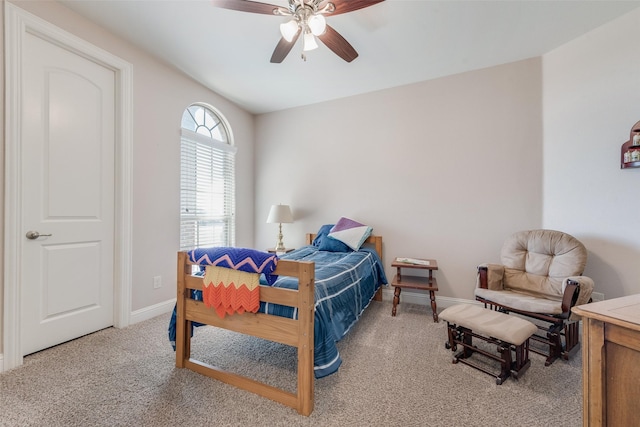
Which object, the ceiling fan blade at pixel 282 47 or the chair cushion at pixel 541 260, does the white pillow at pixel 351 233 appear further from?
the ceiling fan blade at pixel 282 47

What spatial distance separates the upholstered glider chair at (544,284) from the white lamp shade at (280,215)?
2.30 meters

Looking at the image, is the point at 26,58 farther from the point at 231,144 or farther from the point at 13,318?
the point at 231,144

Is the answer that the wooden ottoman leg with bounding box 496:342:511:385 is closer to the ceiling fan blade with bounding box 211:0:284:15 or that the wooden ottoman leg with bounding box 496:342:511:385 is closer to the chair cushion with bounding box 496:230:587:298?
the chair cushion with bounding box 496:230:587:298

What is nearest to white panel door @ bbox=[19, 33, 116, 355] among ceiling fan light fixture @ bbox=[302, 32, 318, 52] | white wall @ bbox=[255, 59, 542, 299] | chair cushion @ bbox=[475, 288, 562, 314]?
ceiling fan light fixture @ bbox=[302, 32, 318, 52]

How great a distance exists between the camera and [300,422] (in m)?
1.31

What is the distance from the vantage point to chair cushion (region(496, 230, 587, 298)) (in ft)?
6.95

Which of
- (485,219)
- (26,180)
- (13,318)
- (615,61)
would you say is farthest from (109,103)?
(615,61)

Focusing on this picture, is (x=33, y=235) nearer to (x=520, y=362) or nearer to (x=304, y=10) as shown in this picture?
(x=304, y=10)

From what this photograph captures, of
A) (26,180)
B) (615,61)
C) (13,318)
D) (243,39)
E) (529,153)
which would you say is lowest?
(13,318)

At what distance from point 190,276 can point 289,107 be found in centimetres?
298

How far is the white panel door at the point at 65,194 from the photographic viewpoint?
1864 mm

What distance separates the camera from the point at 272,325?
57.5 inches


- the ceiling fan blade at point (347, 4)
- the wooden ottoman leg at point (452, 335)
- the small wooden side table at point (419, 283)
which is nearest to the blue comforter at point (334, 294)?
the small wooden side table at point (419, 283)

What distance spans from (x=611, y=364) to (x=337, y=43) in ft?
7.55
